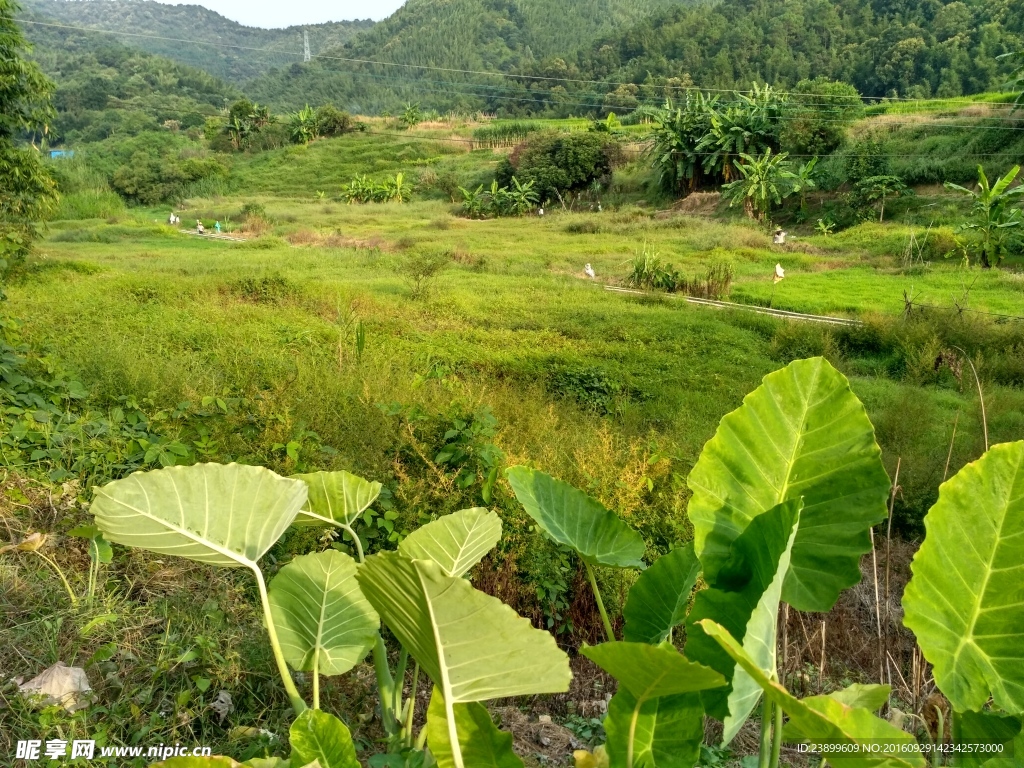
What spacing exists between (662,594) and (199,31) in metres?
124

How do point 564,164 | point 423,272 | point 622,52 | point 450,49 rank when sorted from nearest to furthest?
point 423,272 → point 564,164 → point 622,52 → point 450,49

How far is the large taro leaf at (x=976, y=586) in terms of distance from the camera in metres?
0.73

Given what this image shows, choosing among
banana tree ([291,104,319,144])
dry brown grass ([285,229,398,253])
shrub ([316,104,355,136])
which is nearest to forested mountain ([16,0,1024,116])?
banana tree ([291,104,319,144])

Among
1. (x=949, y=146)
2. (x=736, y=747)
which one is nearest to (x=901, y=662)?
(x=736, y=747)

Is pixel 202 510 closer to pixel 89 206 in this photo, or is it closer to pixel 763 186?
pixel 763 186

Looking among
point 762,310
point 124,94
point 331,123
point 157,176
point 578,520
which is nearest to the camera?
point 578,520

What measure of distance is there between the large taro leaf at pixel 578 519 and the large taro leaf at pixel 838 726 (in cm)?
45

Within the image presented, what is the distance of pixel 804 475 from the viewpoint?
32.8 inches

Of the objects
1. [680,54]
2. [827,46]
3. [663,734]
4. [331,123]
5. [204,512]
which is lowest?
[663,734]

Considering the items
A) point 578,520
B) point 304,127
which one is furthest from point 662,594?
point 304,127

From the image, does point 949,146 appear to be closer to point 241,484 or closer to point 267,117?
point 241,484

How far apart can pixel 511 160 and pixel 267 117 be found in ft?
58.6

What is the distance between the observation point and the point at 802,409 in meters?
0.82

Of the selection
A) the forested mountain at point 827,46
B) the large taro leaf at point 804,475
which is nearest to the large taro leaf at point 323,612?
the large taro leaf at point 804,475
